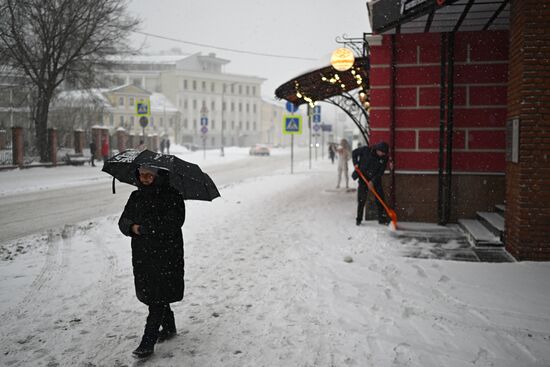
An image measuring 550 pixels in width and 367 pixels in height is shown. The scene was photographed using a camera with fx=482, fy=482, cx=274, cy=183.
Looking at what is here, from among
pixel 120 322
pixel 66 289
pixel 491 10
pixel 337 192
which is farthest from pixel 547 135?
pixel 337 192

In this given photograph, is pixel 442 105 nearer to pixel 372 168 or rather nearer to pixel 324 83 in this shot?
pixel 372 168

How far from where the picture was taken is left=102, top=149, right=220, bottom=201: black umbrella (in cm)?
395

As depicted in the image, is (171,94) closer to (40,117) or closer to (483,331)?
(40,117)

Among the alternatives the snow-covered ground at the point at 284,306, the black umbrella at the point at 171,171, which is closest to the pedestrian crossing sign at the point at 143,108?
the snow-covered ground at the point at 284,306

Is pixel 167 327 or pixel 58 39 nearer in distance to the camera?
pixel 167 327

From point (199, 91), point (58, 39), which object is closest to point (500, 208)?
point (58, 39)

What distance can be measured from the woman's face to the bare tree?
23303mm

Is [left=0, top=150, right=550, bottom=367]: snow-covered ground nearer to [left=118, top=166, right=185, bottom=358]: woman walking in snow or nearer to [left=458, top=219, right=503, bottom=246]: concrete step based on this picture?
[left=118, top=166, right=185, bottom=358]: woman walking in snow

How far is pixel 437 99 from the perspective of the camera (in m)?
9.79

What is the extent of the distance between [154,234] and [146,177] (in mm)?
480

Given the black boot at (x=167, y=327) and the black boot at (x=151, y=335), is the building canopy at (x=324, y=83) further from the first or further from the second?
the black boot at (x=151, y=335)

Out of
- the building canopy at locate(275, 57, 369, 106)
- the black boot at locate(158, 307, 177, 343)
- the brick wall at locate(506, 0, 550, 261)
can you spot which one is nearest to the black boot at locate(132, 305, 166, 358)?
the black boot at locate(158, 307, 177, 343)

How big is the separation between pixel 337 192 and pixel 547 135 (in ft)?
33.6

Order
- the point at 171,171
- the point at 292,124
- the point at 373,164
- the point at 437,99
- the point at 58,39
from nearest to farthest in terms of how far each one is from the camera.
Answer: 1. the point at 171,171
2. the point at 373,164
3. the point at 437,99
4. the point at 292,124
5. the point at 58,39
